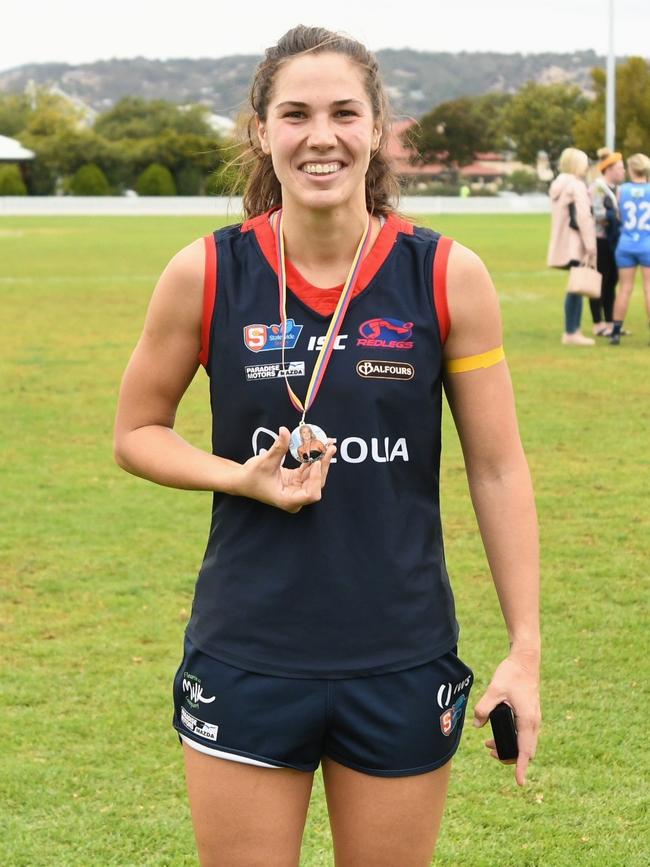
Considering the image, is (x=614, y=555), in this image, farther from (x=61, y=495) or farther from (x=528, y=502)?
(x=528, y=502)

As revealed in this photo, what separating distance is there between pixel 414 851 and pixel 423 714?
0.27 meters

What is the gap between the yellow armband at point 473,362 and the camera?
2.58 m

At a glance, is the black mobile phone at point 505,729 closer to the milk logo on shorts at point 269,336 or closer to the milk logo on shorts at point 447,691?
the milk logo on shorts at point 447,691

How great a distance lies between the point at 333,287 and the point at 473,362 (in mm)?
297

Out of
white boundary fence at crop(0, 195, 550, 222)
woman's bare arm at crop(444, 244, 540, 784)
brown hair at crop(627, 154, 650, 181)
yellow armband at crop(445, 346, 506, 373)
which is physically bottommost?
white boundary fence at crop(0, 195, 550, 222)

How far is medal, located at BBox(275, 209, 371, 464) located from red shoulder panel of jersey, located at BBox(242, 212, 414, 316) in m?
0.01

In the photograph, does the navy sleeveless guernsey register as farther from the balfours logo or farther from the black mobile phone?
the black mobile phone

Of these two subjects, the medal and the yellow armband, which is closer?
the medal

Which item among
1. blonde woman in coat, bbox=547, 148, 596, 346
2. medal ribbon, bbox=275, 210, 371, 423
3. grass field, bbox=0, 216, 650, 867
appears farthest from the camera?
blonde woman in coat, bbox=547, 148, 596, 346

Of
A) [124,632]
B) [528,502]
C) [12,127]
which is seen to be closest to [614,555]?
[124,632]

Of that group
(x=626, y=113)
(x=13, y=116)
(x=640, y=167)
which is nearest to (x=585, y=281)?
(x=640, y=167)

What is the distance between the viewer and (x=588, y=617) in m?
6.16

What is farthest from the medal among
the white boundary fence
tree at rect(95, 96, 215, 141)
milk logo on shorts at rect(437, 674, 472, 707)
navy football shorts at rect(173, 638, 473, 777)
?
tree at rect(95, 96, 215, 141)

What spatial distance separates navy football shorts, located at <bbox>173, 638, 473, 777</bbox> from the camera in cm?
249
